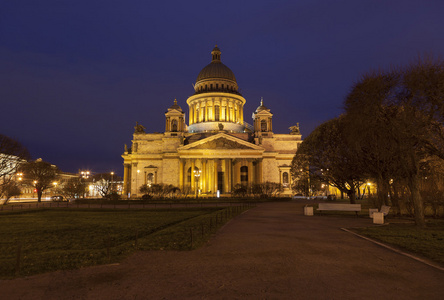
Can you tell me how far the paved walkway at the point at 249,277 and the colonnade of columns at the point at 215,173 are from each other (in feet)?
195

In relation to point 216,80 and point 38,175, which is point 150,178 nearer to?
point 38,175

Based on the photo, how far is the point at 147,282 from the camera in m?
7.93

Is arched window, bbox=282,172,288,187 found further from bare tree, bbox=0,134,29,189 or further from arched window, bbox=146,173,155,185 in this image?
bare tree, bbox=0,134,29,189

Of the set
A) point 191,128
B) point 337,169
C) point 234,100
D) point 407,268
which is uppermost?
point 234,100

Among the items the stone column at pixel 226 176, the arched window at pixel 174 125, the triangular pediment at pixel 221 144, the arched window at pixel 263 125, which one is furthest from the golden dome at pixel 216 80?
the stone column at pixel 226 176

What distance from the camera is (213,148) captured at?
72250mm

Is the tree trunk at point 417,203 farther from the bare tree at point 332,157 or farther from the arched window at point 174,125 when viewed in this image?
the arched window at point 174,125

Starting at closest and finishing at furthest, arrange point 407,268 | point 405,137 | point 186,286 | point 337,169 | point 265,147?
point 186,286
point 407,268
point 405,137
point 337,169
point 265,147

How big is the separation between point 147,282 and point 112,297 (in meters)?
1.15

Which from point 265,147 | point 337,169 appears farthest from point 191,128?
point 337,169

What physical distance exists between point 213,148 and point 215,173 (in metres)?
5.85

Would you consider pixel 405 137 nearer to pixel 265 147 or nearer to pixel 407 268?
pixel 407 268

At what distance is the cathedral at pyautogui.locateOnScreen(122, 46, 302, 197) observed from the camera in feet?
237

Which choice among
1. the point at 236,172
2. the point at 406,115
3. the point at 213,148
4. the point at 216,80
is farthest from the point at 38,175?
the point at 406,115
